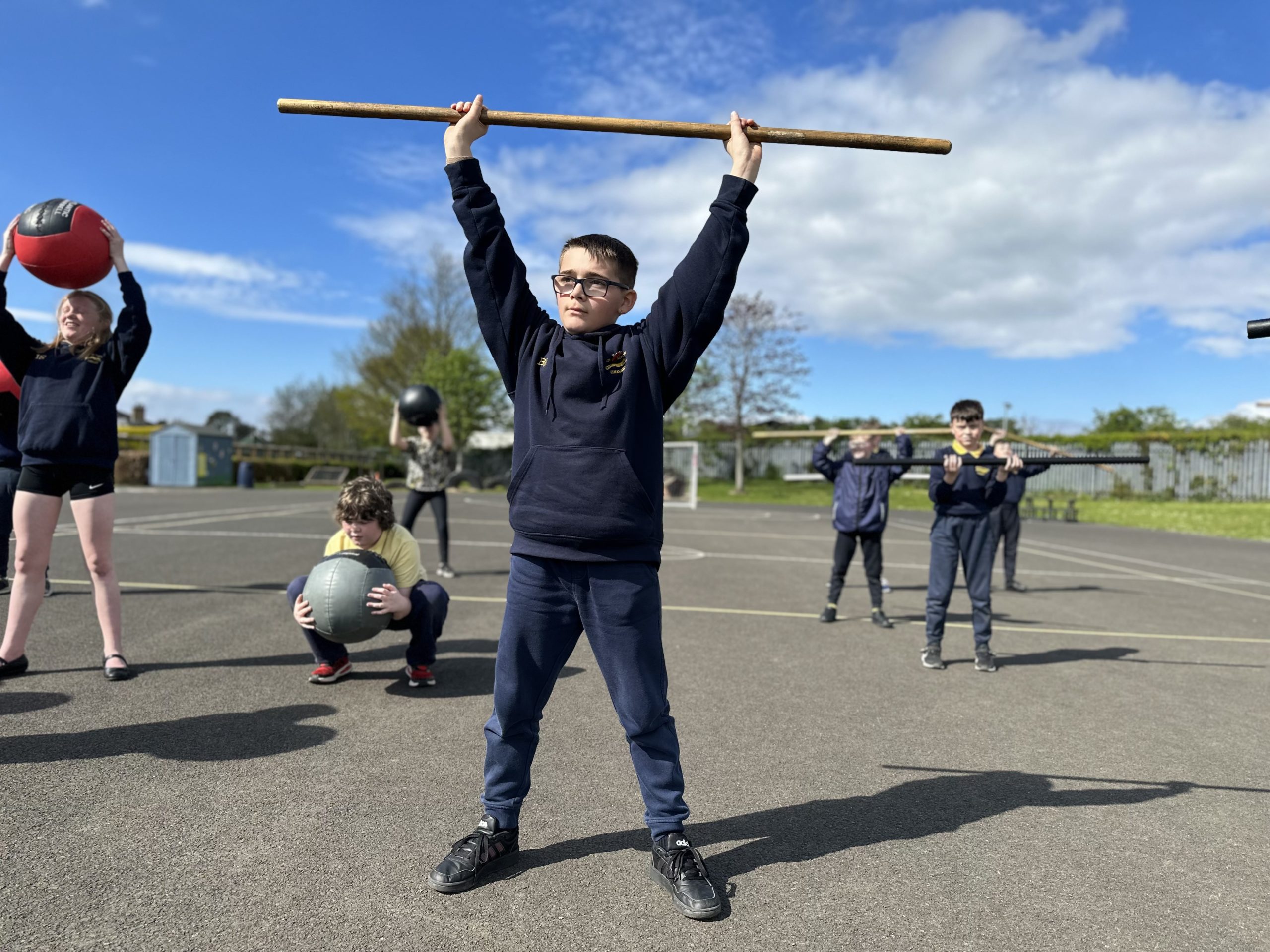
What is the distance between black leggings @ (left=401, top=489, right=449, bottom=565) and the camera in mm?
9156

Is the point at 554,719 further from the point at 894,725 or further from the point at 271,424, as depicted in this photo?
the point at 271,424

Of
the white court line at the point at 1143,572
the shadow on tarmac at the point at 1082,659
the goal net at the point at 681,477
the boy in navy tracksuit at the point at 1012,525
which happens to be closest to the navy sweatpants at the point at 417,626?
the shadow on tarmac at the point at 1082,659

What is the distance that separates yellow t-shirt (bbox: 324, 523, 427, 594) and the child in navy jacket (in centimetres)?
120

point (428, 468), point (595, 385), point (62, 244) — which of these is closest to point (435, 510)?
point (428, 468)

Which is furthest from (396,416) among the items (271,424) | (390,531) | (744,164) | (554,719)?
(271,424)

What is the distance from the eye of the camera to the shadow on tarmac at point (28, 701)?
A: 13.4 feet

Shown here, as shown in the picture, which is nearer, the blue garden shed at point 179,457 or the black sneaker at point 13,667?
the black sneaker at point 13,667

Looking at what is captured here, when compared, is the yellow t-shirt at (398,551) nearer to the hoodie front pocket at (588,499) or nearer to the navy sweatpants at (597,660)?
the navy sweatpants at (597,660)

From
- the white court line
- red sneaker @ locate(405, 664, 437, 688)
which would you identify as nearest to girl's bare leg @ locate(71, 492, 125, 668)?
red sneaker @ locate(405, 664, 437, 688)

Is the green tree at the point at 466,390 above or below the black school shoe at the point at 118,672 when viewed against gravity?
above

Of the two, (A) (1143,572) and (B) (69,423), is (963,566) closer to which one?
(B) (69,423)

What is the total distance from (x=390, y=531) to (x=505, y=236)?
Result: 2.56 metres

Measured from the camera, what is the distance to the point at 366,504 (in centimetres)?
468

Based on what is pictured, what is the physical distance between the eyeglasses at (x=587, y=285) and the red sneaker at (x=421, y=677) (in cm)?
277
